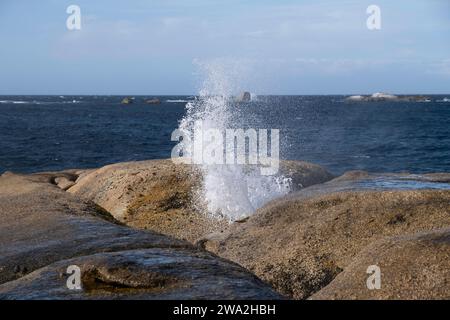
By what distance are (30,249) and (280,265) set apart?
2922 mm

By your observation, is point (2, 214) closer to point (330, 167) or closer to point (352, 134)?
point (330, 167)

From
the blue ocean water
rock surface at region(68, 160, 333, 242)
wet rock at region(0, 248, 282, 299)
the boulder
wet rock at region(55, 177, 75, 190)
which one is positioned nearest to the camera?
wet rock at region(0, 248, 282, 299)

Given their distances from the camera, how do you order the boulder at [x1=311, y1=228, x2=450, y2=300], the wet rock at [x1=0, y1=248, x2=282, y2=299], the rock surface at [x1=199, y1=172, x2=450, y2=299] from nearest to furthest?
the wet rock at [x1=0, y1=248, x2=282, y2=299], the boulder at [x1=311, y1=228, x2=450, y2=300], the rock surface at [x1=199, y1=172, x2=450, y2=299]

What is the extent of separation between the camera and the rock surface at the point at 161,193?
39.2 ft

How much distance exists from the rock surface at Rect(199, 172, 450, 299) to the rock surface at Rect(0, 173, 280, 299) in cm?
148

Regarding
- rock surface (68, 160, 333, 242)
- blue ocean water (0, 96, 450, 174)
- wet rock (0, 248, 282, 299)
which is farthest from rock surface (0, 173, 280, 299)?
blue ocean water (0, 96, 450, 174)

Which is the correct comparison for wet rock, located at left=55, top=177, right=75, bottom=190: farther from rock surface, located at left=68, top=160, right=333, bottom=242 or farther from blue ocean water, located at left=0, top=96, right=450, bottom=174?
blue ocean water, located at left=0, top=96, right=450, bottom=174

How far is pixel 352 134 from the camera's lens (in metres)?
46.8

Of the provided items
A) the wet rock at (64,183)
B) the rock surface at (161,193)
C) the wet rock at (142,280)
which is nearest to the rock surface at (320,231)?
the wet rock at (142,280)

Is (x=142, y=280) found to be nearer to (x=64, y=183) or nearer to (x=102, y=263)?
(x=102, y=263)

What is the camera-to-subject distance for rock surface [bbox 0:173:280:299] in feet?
16.6

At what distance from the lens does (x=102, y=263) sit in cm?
555

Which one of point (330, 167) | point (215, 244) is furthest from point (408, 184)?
point (330, 167)
